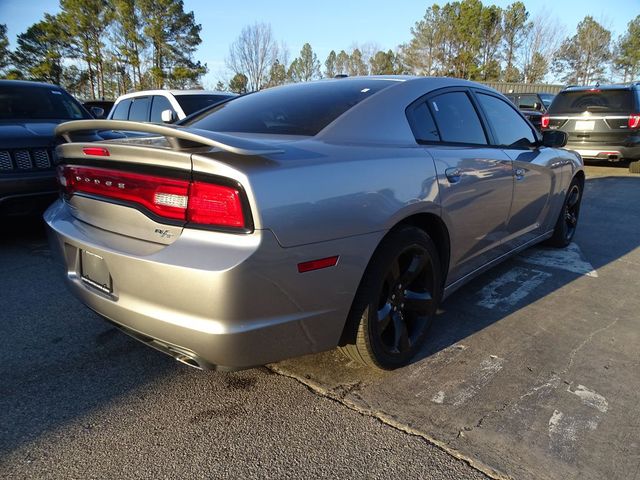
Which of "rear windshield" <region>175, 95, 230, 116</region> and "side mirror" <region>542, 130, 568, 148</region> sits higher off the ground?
"rear windshield" <region>175, 95, 230, 116</region>

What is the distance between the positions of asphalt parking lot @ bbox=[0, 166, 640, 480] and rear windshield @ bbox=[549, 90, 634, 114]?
7546 millimetres

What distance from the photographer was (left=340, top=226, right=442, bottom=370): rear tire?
2201 millimetres

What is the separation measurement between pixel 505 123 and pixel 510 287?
1280 millimetres

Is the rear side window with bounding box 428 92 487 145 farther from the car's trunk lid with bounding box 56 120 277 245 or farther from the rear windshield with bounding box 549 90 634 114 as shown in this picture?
the rear windshield with bounding box 549 90 634 114

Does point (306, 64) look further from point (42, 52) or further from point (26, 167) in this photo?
point (26, 167)

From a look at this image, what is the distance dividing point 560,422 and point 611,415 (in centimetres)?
27

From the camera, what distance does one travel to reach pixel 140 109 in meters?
7.70

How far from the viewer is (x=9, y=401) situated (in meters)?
2.22

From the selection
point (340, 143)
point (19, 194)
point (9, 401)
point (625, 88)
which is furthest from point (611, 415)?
point (625, 88)

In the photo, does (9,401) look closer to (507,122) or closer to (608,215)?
(507,122)

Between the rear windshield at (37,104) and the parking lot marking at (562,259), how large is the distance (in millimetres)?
5413

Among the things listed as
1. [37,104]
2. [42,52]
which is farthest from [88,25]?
[37,104]

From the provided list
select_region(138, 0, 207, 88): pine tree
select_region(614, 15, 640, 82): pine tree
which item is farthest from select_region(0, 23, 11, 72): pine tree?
select_region(614, 15, 640, 82): pine tree

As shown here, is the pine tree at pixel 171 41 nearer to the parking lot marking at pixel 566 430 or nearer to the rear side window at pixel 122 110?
the rear side window at pixel 122 110
